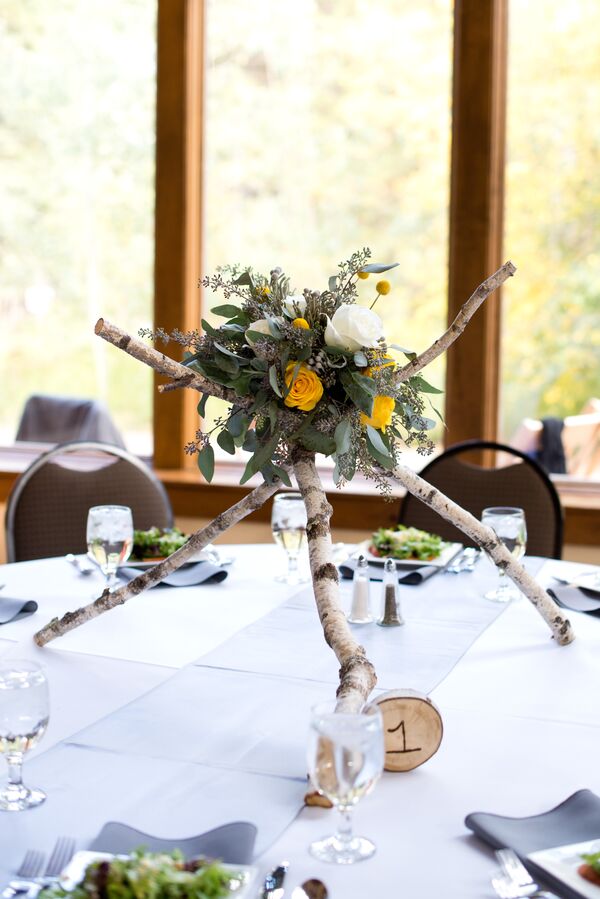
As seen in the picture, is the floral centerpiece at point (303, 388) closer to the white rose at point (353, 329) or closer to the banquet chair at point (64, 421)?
the white rose at point (353, 329)

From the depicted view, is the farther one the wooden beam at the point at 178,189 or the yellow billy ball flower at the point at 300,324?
the wooden beam at the point at 178,189

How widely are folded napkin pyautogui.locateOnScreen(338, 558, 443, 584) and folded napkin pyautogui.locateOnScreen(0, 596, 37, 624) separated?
0.60m

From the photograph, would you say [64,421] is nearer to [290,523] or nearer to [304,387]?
[290,523]

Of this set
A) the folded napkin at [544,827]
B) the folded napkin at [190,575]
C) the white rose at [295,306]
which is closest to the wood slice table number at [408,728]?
the folded napkin at [544,827]

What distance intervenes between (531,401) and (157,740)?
2482 mm

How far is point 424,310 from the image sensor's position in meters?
3.69

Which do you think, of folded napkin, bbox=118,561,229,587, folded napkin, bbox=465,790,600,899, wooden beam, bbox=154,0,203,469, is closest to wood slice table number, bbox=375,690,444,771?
folded napkin, bbox=465,790,600,899

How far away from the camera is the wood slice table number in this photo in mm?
1248

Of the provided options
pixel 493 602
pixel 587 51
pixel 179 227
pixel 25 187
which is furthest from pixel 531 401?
pixel 25 187

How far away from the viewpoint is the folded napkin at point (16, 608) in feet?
6.26

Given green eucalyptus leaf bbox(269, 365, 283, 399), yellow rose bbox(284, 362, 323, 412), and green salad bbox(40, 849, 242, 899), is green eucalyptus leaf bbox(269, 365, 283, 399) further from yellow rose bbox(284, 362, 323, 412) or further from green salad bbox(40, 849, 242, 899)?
green salad bbox(40, 849, 242, 899)

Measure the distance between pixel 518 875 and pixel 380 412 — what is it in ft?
2.50

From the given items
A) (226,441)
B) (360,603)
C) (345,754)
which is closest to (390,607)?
(360,603)

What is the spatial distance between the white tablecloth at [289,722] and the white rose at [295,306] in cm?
52
